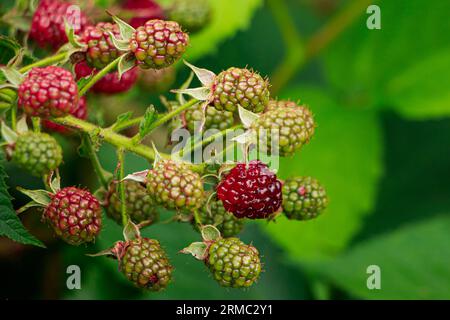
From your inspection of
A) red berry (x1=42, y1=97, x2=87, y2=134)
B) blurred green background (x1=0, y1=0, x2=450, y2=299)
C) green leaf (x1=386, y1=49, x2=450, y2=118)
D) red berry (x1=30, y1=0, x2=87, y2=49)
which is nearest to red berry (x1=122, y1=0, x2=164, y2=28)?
blurred green background (x1=0, y1=0, x2=450, y2=299)

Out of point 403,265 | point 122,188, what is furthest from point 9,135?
point 403,265

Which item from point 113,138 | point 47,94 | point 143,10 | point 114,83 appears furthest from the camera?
point 143,10

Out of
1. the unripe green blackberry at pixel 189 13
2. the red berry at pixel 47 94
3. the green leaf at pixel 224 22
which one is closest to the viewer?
the red berry at pixel 47 94

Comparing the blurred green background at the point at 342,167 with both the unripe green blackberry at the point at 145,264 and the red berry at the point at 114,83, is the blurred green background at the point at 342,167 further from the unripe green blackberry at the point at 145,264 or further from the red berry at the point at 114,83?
the unripe green blackberry at the point at 145,264

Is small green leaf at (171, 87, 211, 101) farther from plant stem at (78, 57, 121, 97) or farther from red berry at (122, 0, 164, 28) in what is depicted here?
red berry at (122, 0, 164, 28)

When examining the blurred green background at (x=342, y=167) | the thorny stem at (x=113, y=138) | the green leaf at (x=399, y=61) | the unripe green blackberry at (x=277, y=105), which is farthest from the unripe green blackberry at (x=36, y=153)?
the green leaf at (x=399, y=61)

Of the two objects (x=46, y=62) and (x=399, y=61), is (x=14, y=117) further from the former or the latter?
(x=399, y=61)
